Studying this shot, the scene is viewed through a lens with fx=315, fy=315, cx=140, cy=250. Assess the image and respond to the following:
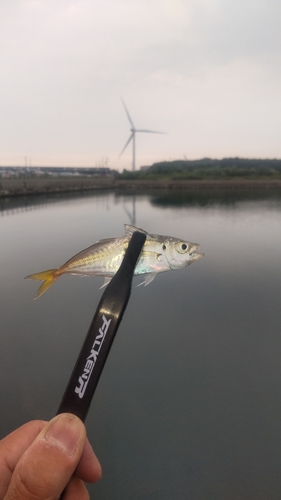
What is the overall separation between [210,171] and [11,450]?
162 feet

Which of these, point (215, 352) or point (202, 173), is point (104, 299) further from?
point (202, 173)

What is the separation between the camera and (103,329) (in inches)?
34.2

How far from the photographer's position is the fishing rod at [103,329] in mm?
853

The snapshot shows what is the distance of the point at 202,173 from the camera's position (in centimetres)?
4553

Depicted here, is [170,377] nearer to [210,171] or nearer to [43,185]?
[43,185]

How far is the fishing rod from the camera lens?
85cm

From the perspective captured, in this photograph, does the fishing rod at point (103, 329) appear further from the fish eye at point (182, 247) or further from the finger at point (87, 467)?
the finger at point (87, 467)

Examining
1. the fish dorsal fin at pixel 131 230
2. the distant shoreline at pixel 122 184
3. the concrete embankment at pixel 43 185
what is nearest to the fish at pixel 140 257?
the fish dorsal fin at pixel 131 230

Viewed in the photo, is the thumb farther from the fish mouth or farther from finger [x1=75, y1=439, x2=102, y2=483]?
the fish mouth

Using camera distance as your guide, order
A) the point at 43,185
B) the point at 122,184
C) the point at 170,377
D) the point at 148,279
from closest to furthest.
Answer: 1. the point at 148,279
2. the point at 170,377
3. the point at 43,185
4. the point at 122,184

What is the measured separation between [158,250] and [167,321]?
15.3ft

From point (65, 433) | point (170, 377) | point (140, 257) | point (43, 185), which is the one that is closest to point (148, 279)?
point (140, 257)

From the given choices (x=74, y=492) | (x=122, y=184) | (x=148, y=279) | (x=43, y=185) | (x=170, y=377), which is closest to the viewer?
(x=148, y=279)

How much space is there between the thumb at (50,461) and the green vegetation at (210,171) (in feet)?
118
